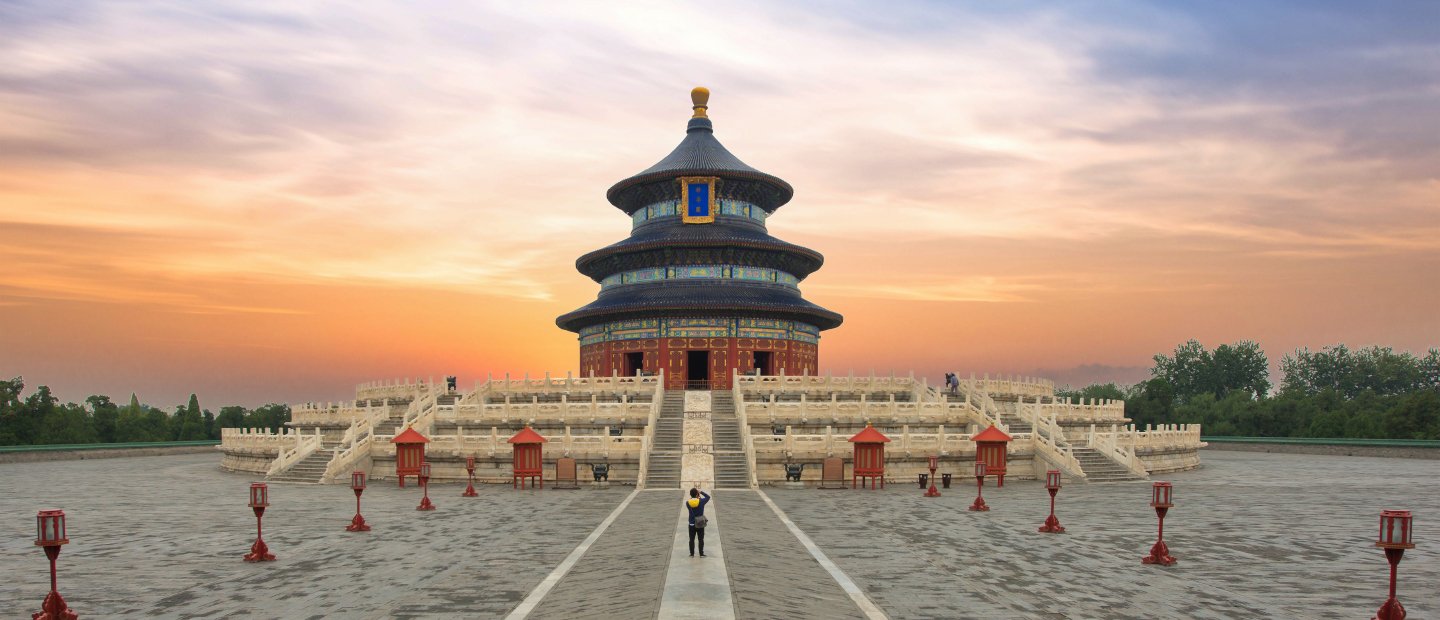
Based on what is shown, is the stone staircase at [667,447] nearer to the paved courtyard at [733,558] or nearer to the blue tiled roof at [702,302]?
the paved courtyard at [733,558]

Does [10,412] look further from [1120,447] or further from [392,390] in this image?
[1120,447]

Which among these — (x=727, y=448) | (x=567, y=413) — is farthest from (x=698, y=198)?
(x=727, y=448)

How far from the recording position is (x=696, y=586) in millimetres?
14719

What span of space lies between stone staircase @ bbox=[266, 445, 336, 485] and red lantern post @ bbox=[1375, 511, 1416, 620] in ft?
110

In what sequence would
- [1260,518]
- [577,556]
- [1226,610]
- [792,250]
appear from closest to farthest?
[1226,610] < [577,556] < [1260,518] < [792,250]

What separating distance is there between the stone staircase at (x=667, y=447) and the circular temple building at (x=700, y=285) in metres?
14.5

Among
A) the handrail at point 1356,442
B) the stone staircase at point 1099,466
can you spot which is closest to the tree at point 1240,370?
the handrail at point 1356,442

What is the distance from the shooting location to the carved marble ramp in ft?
44.5

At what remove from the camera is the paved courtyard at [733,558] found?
14.7 m

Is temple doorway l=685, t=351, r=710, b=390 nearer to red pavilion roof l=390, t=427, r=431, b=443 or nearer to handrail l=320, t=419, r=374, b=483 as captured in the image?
handrail l=320, t=419, r=374, b=483

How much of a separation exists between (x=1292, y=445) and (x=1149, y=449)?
2925cm

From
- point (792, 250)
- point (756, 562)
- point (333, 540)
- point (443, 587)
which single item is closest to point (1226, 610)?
point (756, 562)

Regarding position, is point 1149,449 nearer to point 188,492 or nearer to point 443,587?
point 443,587

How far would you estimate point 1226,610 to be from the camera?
579 inches
